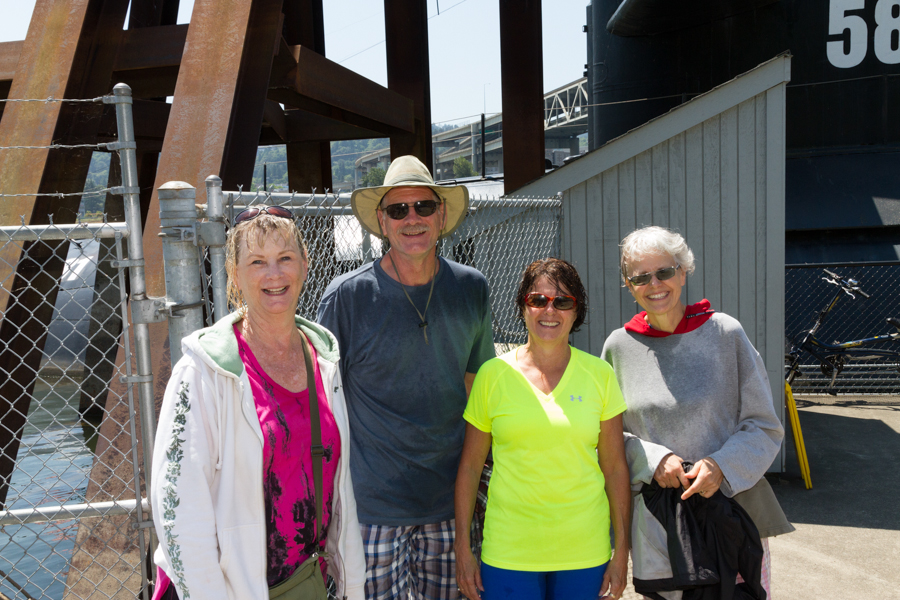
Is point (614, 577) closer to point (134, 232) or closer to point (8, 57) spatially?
point (134, 232)

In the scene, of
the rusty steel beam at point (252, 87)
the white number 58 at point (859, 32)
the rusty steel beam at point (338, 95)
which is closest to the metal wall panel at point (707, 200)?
the rusty steel beam at point (338, 95)

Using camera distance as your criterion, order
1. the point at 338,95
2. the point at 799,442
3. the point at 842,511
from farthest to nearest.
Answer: the point at 338,95
the point at 799,442
the point at 842,511

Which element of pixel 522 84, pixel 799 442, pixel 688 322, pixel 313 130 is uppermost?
pixel 522 84

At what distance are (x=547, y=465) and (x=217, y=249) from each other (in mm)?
1258

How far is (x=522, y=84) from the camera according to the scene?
23.0ft

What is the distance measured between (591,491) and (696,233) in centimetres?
345

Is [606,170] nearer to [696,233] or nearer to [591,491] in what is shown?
[696,233]

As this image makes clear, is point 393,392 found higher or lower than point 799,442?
higher

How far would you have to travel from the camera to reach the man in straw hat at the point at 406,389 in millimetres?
2381

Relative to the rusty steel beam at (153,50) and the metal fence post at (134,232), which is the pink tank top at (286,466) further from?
the rusty steel beam at (153,50)

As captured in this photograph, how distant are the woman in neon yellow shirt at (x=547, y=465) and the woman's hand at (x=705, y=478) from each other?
214 mm

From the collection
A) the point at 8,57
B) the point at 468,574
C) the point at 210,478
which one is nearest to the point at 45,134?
the point at 8,57

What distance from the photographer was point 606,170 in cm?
529

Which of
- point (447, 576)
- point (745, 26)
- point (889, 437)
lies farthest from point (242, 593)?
point (745, 26)
